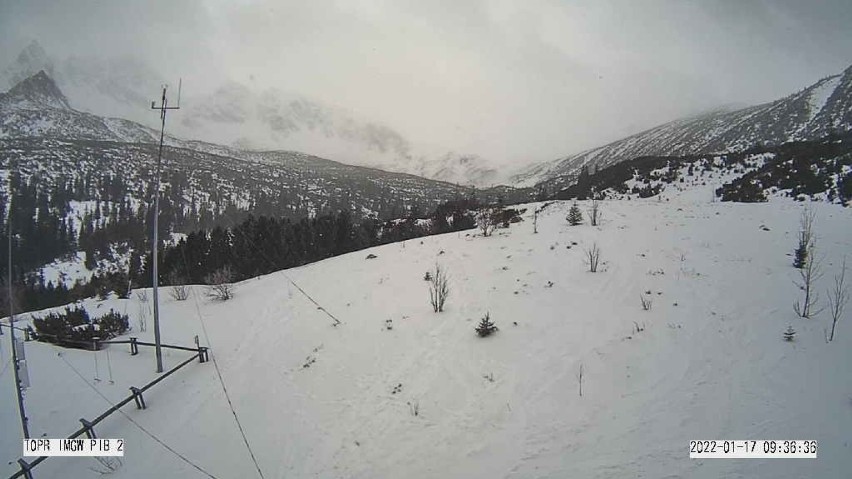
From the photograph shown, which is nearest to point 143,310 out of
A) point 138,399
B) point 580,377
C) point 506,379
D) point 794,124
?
point 138,399

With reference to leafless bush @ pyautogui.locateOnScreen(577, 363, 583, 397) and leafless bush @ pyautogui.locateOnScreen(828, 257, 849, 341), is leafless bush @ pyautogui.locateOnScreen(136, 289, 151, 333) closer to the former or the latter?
leafless bush @ pyautogui.locateOnScreen(577, 363, 583, 397)

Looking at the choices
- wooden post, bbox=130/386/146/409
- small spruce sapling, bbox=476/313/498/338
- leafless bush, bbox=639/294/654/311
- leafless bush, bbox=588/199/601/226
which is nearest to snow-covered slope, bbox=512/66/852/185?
leafless bush, bbox=588/199/601/226

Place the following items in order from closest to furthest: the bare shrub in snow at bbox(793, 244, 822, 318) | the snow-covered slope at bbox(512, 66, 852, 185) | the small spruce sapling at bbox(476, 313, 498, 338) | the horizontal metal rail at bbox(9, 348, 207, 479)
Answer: the horizontal metal rail at bbox(9, 348, 207, 479) → the bare shrub in snow at bbox(793, 244, 822, 318) → the small spruce sapling at bbox(476, 313, 498, 338) → the snow-covered slope at bbox(512, 66, 852, 185)

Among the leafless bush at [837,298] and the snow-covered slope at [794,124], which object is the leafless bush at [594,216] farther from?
the snow-covered slope at [794,124]

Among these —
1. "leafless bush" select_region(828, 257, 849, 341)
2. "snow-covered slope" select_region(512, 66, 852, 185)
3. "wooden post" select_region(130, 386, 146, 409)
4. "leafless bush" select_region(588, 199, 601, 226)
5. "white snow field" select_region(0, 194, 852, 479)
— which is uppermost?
"snow-covered slope" select_region(512, 66, 852, 185)

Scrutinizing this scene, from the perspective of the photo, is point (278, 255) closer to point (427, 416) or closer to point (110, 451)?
point (110, 451)

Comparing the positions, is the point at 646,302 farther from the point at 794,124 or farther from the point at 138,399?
the point at 794,124

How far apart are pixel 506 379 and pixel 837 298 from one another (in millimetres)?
6986

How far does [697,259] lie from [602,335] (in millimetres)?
6729

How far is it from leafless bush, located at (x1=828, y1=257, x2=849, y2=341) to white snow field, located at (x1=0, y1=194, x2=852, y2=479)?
187 mm

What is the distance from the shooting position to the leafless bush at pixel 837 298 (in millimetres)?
7223

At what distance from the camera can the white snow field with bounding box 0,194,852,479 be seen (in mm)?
5300

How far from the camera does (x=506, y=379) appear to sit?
23.4ft

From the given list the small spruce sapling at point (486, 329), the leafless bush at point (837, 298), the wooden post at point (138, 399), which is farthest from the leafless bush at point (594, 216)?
the wooden post at point (138, 399)
